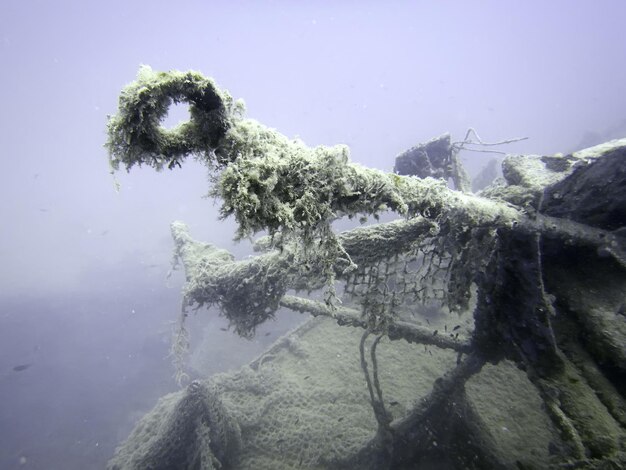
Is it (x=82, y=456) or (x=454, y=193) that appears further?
(x=82, y=456)

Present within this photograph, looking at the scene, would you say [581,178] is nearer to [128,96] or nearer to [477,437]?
[477,437]

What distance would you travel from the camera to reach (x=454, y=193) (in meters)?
2.83

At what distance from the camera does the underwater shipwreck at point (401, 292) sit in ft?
5.77

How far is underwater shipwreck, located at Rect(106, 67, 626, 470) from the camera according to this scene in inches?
69.2

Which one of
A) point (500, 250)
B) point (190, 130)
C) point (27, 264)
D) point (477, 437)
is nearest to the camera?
point (190, 130)

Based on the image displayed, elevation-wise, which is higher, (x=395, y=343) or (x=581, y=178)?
(x=581, y=178)

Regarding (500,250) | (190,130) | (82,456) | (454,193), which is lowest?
(82,456)

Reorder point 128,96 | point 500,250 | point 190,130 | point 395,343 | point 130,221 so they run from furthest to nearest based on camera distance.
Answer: point 130,221 < point 395,343 < point 500,250 < point 190,130 < point 128,96

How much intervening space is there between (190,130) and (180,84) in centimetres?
25

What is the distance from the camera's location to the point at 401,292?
3580mm

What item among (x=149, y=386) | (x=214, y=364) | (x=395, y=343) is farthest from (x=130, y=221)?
(x=395, y=343)

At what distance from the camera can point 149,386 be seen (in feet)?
56.1

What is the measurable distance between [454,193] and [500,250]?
651 mm

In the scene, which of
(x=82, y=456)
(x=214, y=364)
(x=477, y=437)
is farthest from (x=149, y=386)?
(x=477, y=437)
